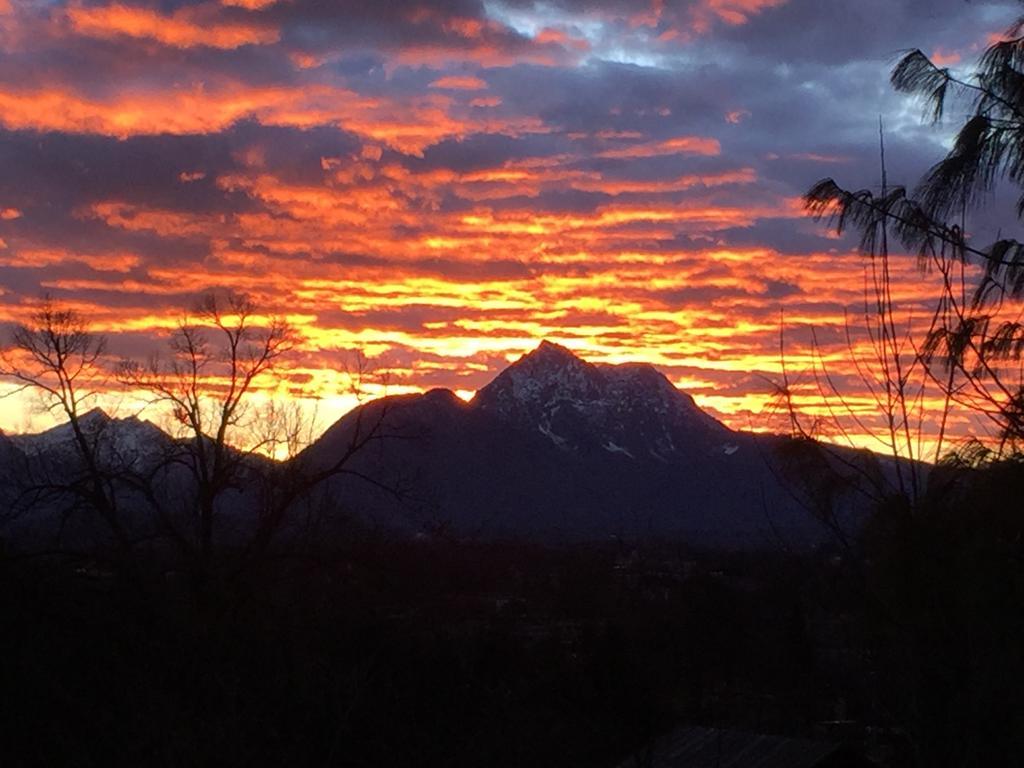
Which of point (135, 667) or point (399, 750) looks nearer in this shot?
point (399, 750)

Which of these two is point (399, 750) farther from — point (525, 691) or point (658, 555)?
point (658, 555)

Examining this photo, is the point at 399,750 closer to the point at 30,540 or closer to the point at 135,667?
the point at 135,667

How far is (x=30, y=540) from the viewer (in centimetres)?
2238

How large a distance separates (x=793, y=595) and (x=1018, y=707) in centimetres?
2131

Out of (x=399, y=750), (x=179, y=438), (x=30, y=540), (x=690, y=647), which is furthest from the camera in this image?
(x=690, y=647)

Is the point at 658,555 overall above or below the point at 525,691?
below

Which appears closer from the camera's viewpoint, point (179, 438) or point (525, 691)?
point (525, 691)

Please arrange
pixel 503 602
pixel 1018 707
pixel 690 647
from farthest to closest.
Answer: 1. pixel 503 602
2. pixel 690 647
3. pixel 1018 707

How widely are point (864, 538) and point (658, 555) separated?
6905cm

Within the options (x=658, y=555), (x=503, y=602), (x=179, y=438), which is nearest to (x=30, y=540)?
(x=179, y=438)

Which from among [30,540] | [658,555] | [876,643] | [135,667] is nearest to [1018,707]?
[876,643]

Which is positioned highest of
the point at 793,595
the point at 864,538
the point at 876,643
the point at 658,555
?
the point at 864,538

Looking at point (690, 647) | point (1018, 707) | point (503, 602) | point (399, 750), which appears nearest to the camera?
point (1018, 707)

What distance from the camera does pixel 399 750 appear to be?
31.5ft
